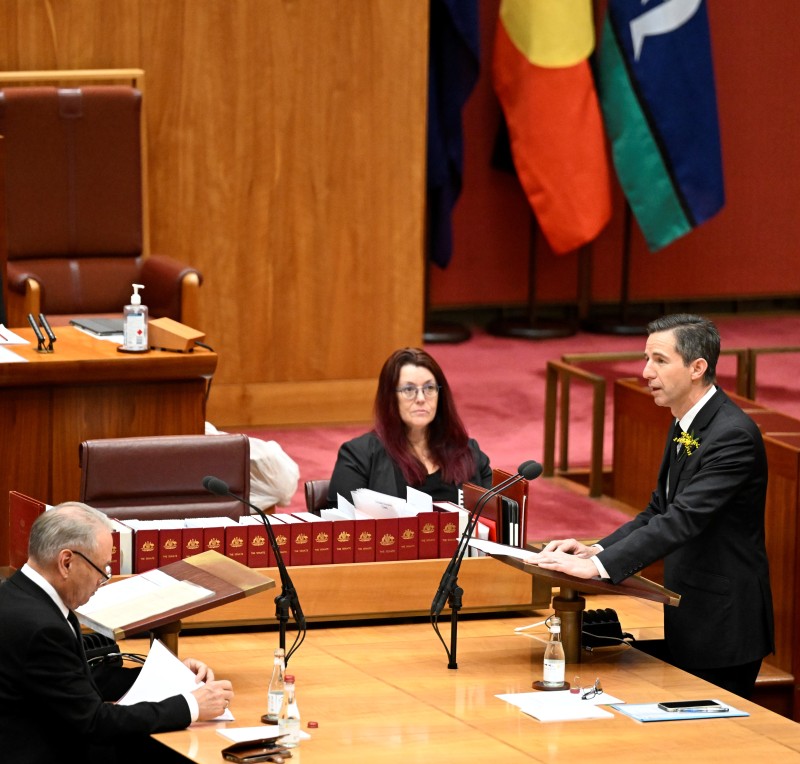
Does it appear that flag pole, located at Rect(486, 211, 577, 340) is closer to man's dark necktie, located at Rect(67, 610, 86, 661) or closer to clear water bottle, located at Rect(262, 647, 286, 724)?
clear water bottle, located at Rect(262, 647, 286, 724)

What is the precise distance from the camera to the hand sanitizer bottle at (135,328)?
5.68 metres

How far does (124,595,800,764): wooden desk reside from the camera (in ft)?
11.7

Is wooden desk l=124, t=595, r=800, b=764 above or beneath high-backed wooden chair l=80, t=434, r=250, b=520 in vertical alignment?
beneath

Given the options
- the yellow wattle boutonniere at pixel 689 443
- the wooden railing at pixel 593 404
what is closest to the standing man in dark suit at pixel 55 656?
the yellow wattle boutonniere at pixel 689 443

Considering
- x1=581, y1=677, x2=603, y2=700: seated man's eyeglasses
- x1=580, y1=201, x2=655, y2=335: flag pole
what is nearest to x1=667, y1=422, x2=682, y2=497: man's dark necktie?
x1=581, y1=677, x2=603, y2=700: seated man's eyeglasses

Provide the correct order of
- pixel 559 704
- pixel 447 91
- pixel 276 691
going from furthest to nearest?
1. pixel 447 91
2. pixel 559 704
3. pixel 276 691

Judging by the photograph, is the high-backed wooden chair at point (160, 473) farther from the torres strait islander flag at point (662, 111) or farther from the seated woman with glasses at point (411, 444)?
the torres strait islander flag at point (662, 111)

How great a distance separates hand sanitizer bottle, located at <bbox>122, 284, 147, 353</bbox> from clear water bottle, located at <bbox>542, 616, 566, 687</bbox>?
2231 mm

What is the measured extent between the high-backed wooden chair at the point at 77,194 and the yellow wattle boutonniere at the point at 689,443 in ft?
11.3

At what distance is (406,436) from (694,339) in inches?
47.6

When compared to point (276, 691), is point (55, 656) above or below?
above

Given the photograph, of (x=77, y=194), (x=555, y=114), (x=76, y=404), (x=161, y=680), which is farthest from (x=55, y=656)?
(x=555, y=114)

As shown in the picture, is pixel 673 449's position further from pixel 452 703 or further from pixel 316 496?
pixel 316 496

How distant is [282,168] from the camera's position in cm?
802
